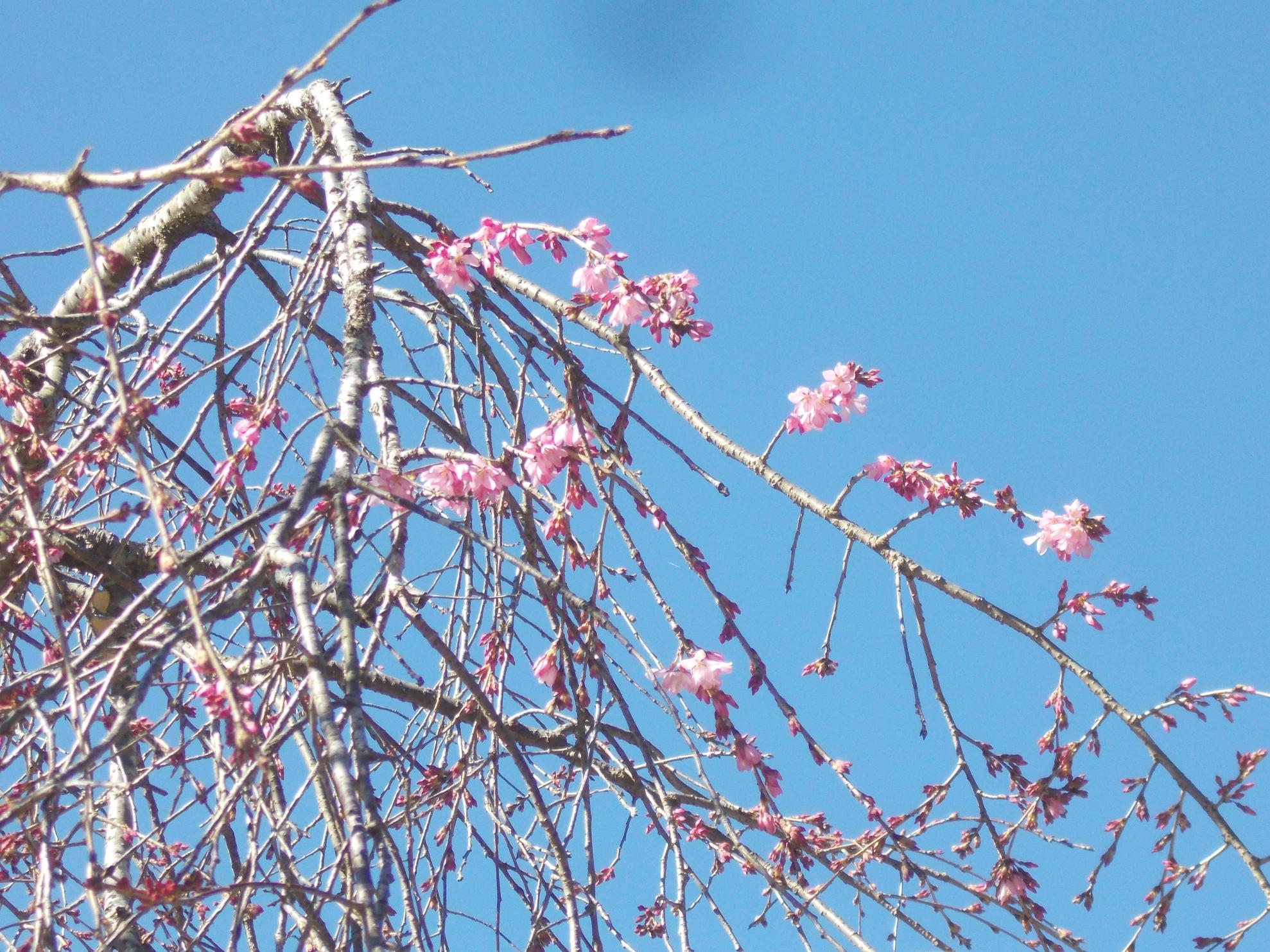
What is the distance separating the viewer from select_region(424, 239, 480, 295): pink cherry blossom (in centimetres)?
208

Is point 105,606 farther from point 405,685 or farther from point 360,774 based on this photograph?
point 360,774

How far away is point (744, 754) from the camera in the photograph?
1.83m

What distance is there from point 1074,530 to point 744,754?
121cm

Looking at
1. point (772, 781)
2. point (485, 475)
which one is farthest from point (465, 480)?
point (772, 781)

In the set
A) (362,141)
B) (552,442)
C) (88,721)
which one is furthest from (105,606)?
(88,721)

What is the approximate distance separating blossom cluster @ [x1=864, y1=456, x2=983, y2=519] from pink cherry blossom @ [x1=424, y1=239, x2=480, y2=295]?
982 mm

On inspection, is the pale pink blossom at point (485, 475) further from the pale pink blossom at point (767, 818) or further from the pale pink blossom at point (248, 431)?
the pale pink blossom at point (767, 818)

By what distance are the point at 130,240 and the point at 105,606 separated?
1057 mm

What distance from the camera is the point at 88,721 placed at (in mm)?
1119

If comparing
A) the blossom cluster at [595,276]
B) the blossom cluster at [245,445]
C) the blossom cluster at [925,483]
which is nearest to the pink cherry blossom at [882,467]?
the blossom cluster at [925,483]

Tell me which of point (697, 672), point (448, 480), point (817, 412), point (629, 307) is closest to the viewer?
point (697, 672)

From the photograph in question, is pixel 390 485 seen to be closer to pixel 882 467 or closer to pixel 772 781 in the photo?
pixel 772 781

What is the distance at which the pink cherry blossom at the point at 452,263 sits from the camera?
208 centimetres

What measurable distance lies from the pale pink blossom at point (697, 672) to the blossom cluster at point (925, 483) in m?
0.87
